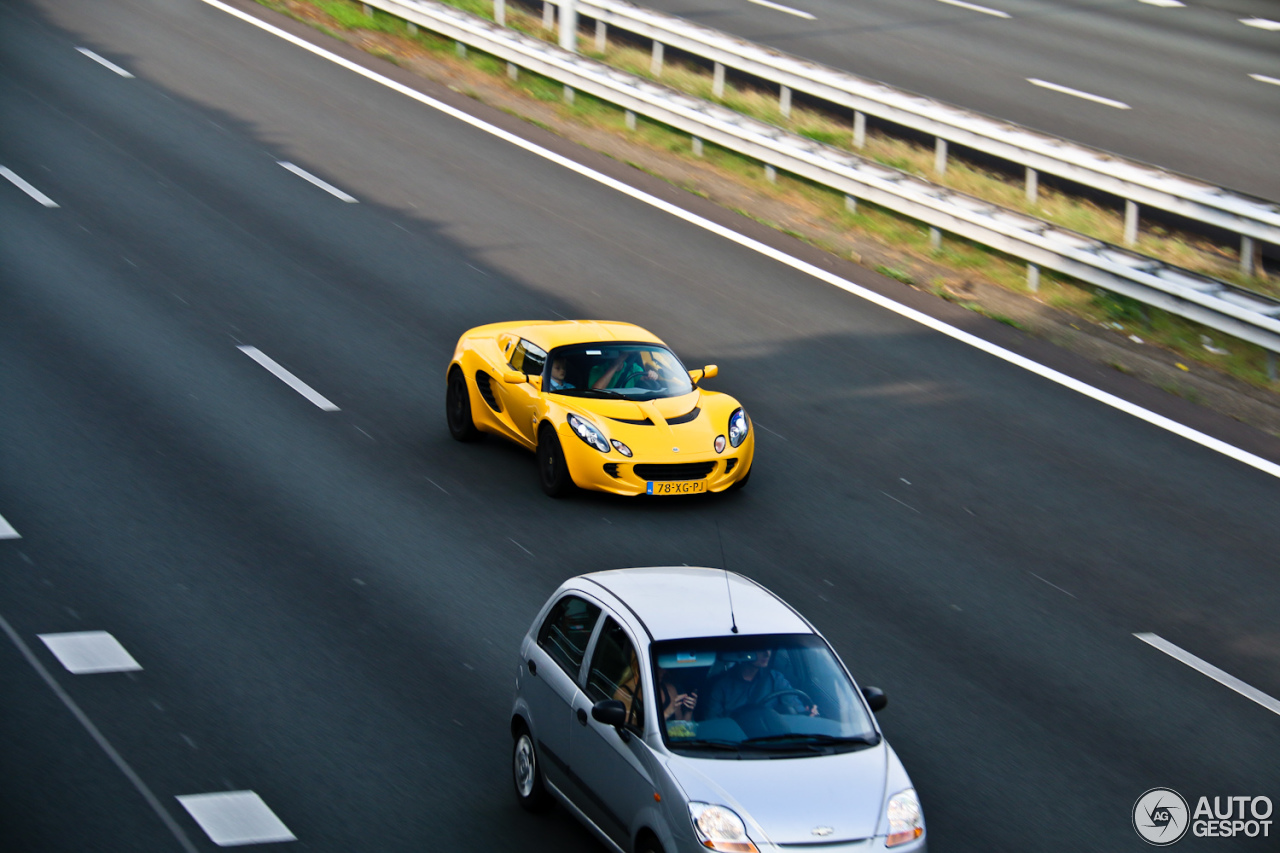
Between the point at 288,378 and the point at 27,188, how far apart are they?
7558 millimetres

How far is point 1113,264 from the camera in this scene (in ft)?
57.4

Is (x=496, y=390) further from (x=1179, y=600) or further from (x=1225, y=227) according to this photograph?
(x=1225, y=227)

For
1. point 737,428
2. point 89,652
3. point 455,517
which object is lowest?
point 455,517

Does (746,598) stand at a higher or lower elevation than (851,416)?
higher

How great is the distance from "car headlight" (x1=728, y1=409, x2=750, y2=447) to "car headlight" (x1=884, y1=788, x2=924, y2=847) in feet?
20.8

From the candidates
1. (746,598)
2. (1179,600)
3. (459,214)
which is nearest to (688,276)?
(459,214)

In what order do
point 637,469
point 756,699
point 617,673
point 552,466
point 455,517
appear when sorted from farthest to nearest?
point 552,466
point 637,469
point 455,517
point 617,673
point 756,699

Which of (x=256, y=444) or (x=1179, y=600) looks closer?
(x=1179, y=600)

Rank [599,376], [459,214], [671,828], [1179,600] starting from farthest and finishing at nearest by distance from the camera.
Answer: [459,214] < [599,376] < [1179,600] < [671,828]

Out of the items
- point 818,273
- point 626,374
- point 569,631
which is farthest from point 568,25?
point 569,631

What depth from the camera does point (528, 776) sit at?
8.56 m

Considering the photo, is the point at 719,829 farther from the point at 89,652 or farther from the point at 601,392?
the point at 601,392

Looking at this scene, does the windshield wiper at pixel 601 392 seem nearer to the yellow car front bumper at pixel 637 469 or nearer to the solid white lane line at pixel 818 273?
the yellow car front bumper at pixel 637 469

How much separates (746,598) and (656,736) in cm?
122
